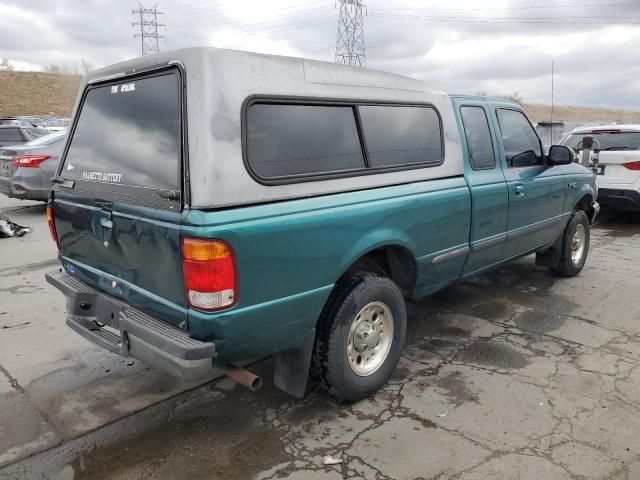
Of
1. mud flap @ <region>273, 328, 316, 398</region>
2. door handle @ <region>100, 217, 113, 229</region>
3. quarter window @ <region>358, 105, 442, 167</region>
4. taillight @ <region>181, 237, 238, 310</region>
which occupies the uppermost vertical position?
quarter window @ <region>358, 105, 442, 167</region>

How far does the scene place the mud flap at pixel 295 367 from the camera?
3016 mm

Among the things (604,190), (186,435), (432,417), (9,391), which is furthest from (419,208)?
(604,190)

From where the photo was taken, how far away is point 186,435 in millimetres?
3066

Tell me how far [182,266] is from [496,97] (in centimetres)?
343

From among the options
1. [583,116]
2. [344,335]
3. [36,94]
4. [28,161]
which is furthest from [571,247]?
[36,94]

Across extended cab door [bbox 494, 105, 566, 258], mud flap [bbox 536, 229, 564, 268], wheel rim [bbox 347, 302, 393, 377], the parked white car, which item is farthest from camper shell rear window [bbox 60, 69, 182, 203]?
the parked white car

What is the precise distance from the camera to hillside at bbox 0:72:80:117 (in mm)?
52750

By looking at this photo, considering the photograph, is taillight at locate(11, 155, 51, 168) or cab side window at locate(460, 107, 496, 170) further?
taillight at locate(11, 155, 51, 168)

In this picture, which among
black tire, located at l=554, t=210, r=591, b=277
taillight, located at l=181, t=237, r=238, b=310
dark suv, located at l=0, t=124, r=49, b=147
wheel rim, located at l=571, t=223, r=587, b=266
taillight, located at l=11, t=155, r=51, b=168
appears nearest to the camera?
taillight, located at l=181, t=237, r=238, b=310

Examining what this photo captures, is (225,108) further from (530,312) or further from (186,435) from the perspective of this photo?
(530,312)

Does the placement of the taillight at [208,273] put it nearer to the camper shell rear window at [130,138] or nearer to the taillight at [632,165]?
the camper shell rear window at [130,138]

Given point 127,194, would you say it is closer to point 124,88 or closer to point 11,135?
point 124,88

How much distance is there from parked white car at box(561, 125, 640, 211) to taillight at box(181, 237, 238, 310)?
8.08 meters

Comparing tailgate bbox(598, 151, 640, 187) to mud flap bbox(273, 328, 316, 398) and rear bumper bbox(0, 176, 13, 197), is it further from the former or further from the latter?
rear bumper bbox(0, 176, 13, 197)
